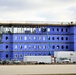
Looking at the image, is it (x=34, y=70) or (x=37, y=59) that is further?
(x=37, y=59)

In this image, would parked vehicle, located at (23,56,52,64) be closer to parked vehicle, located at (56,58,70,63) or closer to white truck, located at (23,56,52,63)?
white truck, located at (23,56,52,63)

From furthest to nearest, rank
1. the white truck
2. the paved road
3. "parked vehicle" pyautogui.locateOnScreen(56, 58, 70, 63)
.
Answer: "parked vehicle" pyautogui.locateOnScreen(56, 58, 70, 63) < the white truck < the paved road

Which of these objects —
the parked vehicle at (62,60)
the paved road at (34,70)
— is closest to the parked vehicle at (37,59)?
the parked vehicle at (62,60)

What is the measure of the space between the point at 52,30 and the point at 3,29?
1260 centimetres

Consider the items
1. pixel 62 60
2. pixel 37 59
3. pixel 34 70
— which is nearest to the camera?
pixel 34 70

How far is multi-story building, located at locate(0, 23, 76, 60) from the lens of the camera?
255 ft

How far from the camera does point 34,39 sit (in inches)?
3095

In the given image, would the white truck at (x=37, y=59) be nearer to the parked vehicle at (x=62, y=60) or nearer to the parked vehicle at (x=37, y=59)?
the parked vehicle at (x=37, y=59)

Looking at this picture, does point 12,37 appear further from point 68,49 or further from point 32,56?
point 68,49

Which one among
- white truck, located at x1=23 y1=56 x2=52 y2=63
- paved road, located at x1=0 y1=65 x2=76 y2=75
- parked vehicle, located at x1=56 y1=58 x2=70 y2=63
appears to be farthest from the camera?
parked vehicle, located at x1=56 y1=58 x2=70 y2=63

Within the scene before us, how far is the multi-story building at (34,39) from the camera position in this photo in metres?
77.9

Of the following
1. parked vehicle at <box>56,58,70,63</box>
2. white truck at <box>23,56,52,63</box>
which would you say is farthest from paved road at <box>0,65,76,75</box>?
parked vehicle at <box>56,58,70,63</box>

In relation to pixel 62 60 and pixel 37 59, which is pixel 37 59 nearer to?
pixel 37 59

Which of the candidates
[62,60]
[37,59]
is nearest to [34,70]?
[37,59]
